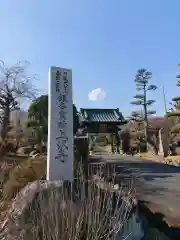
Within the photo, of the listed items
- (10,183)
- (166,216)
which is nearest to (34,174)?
(10,183)

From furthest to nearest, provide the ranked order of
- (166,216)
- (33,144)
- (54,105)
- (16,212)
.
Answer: (33,144) → (166,216) → (54,105) → (16,212)

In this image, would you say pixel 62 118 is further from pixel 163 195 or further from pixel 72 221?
pixel 163 195

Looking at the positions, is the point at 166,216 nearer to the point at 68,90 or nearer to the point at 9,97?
the point at 68,90

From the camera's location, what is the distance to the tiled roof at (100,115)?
92.5 feet

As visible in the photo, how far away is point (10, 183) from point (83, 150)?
5.54 m

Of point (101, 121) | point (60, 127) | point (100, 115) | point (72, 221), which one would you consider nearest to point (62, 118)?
point (60, 127)

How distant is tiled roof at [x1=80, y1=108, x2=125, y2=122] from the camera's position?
28203mm

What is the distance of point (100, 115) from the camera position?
95.3ft

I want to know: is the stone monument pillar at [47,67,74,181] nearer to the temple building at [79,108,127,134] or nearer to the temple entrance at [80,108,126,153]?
the temple entrance at [80,108,126,153]

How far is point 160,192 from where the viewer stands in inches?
327

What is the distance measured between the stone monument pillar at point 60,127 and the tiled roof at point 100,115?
73.7ft

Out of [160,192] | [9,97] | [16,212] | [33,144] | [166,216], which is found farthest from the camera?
[33,144]

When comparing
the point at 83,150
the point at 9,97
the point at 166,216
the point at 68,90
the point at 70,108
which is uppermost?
the point at 9,97

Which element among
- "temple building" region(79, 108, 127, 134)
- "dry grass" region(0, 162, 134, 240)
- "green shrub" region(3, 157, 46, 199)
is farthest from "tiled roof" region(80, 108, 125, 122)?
"dry grass" region(0, 162, 134, 240)
